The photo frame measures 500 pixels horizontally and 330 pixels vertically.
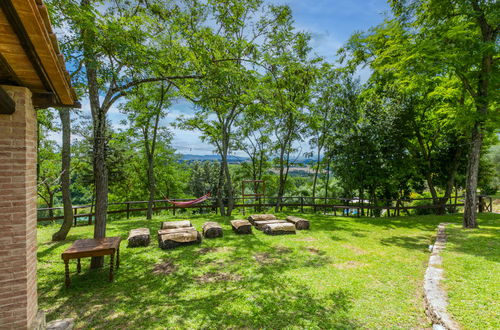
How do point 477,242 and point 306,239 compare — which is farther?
point 306,239

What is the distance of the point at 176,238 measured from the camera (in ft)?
21.3

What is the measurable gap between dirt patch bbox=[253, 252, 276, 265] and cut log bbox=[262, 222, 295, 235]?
185 cm

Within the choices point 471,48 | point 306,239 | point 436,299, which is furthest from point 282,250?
point 471,48

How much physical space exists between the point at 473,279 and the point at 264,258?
3751mm

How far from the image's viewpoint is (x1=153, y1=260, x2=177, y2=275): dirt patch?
4840 millimetres

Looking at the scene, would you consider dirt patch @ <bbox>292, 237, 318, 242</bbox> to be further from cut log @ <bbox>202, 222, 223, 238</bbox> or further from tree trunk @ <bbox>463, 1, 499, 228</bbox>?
tree trunk @ <bbox>463, 1, 499, 228</bbox>

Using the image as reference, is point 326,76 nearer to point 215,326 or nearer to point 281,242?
point 281,242

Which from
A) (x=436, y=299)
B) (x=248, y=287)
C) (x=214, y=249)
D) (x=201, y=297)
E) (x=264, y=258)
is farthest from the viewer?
(x=214, y=249)

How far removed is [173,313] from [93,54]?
457cm

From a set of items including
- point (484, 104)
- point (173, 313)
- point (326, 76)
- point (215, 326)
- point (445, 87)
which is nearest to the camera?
point (215, 326)

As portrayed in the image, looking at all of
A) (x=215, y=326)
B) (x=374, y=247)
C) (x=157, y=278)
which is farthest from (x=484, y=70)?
(x=157, y=278)

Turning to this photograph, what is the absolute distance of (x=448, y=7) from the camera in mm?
7660

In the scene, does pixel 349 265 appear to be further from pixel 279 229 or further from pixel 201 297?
pixel 201 297

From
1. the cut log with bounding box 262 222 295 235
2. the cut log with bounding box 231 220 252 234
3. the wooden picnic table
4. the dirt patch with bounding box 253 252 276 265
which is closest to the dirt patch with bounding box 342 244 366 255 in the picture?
the cut log with bounding box 262 222 295 235
